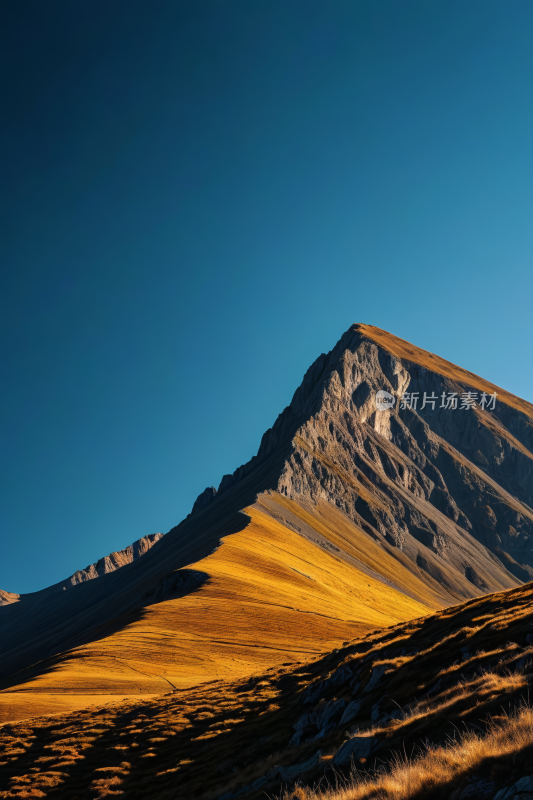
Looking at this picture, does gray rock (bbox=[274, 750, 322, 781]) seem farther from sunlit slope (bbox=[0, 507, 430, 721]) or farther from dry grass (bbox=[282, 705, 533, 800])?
sunlit slope (bbox=[0, 507, 430, 721])

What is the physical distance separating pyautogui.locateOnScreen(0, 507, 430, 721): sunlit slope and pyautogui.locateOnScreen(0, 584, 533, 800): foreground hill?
10903mm

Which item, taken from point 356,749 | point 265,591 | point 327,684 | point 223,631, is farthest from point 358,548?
point 356,749

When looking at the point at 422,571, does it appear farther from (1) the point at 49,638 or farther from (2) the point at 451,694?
(2) the point at 451,694

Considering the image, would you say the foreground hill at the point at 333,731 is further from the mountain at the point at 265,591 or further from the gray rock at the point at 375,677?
the mountain at the point at 265,591

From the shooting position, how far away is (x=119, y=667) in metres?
53.4

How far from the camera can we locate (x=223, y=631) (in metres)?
64.1

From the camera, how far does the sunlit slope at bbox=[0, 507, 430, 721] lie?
1939 inches

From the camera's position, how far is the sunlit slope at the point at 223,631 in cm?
4925

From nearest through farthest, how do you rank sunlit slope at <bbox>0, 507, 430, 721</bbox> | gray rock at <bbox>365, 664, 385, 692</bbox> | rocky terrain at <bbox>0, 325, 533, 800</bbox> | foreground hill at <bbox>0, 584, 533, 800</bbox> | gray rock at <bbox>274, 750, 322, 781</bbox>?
foreground hill at <bbox>0, 584, 533, 800</bbox> < gray rock at <bbox>274, 750, 322, 781</bbox> < rocky terrain at <bbox>0, 325, 533, 800</bbox> < gray rock at <bbox>365, 664, 385, 692</bbox> < sunlit slope at <bbox>0, 507, 430, 721</bbox>

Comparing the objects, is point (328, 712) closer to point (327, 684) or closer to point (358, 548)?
point (327, 684)

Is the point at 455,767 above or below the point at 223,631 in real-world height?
above

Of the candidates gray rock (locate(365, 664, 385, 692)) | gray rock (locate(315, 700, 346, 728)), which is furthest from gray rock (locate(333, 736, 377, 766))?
gray rock (locate(365, 664, 385, 692))

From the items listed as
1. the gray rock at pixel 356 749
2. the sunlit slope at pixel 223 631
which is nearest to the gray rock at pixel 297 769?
the gray rock at pixel 356 749

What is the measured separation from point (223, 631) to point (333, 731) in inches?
1909
